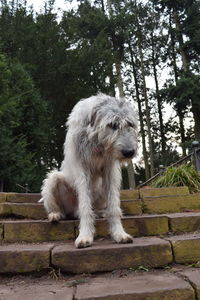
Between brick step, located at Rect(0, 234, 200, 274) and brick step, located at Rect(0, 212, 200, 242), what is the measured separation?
522 mm

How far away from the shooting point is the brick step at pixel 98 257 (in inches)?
111

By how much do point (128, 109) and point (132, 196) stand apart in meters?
2.26

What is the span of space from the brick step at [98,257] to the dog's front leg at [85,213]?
0.12 m

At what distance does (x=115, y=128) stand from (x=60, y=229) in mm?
1217

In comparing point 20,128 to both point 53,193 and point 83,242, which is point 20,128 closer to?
point 53,193

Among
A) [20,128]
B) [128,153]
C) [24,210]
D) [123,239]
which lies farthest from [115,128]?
[20,128]

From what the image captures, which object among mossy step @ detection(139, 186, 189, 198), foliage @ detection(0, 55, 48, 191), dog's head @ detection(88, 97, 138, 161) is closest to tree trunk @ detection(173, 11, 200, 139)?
foliage @ detection(0, 55, 48, 191)

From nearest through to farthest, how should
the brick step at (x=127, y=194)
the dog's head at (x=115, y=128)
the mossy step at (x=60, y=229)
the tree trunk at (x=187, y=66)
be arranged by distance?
the dog's head at (x=115, y=128)
the mossy step at (x=60, y=229)
the brick step at (x=127, y=194)
the tree trunk at (x=187, y=66)

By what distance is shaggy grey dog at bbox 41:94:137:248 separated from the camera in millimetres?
3145

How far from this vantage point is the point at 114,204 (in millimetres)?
3424

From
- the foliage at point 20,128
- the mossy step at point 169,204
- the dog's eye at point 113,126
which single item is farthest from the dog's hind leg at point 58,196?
the foliage at point 20,128

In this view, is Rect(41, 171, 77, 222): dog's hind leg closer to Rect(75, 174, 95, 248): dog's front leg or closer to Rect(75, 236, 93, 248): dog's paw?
Rect(75, 174, 95, 248): dog's front leg

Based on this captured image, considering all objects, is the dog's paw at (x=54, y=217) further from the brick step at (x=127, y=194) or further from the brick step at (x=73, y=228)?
the brick step at (x=127, y=194)

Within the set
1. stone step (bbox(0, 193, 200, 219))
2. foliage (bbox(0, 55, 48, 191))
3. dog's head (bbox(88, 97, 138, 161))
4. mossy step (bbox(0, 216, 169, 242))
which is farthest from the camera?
foliage (bbox(0, 55, 48, 191))
